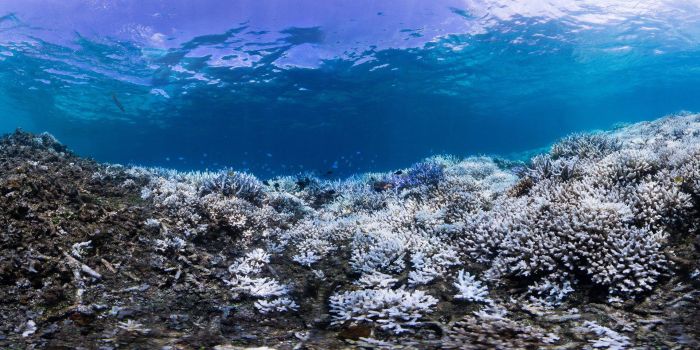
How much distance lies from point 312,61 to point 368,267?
32.2 meters

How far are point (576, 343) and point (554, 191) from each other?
2884 millimetres

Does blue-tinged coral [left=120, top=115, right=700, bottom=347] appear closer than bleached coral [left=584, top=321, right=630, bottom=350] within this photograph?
No

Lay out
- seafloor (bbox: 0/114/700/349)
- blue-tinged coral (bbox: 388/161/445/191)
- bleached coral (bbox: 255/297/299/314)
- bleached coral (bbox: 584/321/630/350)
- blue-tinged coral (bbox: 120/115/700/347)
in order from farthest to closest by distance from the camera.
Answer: blue-tinged coral (bbox: 388/161/445/191) → bleached coral (bbox: 255/297/299/314) → blue-tinged coral (bbox: 120/115/700/347) → seafloor (bbox: 0/114/700/349) → bleached coral (bbox: 584/321/630/350)

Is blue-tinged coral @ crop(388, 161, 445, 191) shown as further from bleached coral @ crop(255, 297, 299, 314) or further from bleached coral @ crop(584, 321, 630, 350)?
bleached coral @ crop(584, 321, 630, 350)

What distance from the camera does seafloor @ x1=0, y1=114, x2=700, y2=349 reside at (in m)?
3.64

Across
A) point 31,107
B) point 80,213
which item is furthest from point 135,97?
point 80,213

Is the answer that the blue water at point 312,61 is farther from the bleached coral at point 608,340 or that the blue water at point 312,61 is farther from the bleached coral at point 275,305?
the bleached coral at point 608,340

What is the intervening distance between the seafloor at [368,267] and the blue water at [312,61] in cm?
950

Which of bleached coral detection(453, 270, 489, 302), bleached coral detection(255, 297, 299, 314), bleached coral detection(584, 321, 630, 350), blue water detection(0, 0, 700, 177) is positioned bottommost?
bleached coral detection(584, 321, 630, 350)

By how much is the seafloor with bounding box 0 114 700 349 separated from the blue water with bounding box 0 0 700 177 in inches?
374

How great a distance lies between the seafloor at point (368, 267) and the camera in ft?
11.9

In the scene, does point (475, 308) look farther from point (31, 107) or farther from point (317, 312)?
point (31, 107)

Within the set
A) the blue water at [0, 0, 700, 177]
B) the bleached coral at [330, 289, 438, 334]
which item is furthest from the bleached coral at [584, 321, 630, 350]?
the blue water at [0, 0, 700, 177]

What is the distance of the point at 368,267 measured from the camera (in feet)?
17.4
